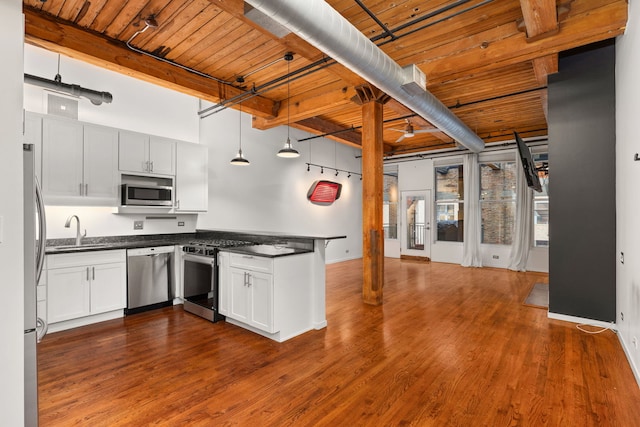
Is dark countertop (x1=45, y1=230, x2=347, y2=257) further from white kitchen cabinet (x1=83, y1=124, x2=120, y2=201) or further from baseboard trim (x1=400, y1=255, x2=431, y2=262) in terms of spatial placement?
baseboard trim (x1=400, y1=255, x2=431, y2=262)

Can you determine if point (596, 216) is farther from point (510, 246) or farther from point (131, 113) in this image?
point (131, 113)

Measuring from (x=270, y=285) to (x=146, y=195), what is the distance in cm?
250

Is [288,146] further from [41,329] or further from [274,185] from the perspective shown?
[41,329]

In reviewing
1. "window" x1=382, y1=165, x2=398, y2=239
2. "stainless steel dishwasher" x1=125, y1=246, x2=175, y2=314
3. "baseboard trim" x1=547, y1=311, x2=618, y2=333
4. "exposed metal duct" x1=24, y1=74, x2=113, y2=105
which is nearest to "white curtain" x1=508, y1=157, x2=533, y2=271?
"window" x1=382, y1=165, x2=398, y2=239

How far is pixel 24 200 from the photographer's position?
162 centimetres

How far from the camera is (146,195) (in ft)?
15.0

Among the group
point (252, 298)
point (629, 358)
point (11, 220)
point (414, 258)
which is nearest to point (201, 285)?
point (252, 298)

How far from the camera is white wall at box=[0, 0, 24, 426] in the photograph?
1516 mm

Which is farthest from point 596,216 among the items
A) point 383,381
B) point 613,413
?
point 383,381

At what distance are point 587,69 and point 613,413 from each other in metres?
3.70

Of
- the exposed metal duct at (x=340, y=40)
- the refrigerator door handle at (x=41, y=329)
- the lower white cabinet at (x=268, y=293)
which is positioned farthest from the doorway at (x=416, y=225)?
the refrigerator door handle at (x=41, y=329)

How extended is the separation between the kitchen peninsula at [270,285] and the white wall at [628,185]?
276cm

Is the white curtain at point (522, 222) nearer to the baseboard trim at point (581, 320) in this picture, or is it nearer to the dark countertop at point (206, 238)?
the baseboard trim at point (581, 320)

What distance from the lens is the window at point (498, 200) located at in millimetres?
8016
